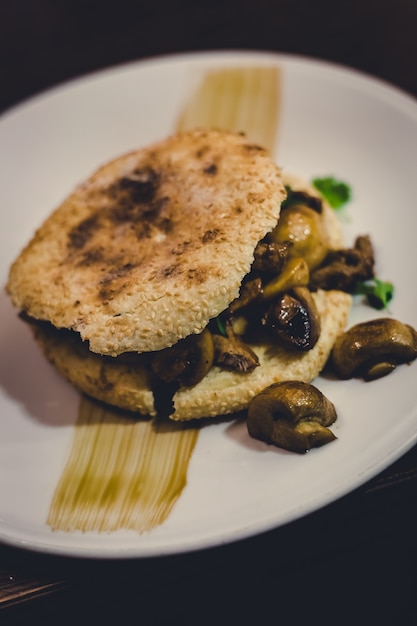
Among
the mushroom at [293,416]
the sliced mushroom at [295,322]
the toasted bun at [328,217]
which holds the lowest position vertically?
the mushroom at [293,416]

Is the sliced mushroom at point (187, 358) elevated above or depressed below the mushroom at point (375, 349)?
below

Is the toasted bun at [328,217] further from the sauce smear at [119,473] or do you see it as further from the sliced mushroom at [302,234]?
the sauce smear at [119,473]

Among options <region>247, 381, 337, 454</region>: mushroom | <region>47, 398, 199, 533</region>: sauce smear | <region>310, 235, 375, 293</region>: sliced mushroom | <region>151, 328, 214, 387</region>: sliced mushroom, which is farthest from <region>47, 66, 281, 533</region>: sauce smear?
<region>310, 235, 375, 293</region>: sliced mushroom

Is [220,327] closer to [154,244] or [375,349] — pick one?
[154,244]

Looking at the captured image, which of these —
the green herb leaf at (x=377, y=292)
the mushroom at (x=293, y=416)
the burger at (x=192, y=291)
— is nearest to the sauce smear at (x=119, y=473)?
the burger at (x=192, y=291)

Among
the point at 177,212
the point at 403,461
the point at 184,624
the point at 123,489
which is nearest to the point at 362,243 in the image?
the point at 177,212

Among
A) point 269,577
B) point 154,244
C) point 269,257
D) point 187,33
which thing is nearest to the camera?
point 269,577

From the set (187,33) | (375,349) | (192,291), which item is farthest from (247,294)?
(187,33)
